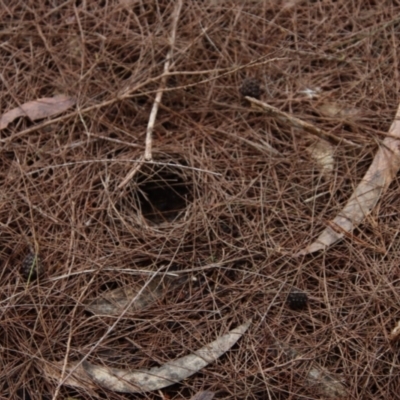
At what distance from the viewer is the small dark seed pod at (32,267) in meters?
3.08

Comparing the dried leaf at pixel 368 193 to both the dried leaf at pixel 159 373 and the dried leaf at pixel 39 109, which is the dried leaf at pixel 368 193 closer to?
the dried leaf at pixel 159 373

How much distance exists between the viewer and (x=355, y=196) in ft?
10.6

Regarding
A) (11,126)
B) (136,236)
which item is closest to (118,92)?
(11,126)

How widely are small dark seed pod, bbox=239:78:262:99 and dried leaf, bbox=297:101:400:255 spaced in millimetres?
700

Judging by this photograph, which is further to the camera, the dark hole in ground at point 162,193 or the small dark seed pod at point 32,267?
the dark hole in ground at point 162,193

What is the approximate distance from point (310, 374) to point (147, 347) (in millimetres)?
703

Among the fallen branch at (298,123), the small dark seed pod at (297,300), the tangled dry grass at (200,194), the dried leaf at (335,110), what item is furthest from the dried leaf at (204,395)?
the dried leaf at (335,110)

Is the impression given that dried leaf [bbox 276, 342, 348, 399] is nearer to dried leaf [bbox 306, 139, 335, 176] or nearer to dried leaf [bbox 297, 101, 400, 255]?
dried leaf [bbox 297, 101, 400, 255]

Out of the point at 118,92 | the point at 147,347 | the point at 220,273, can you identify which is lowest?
the point at 147,347

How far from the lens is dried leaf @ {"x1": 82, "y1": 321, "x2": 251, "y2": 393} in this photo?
2.88 m

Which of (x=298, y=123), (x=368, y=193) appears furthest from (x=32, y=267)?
(x=368, y=193)

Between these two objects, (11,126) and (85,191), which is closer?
(85,191)

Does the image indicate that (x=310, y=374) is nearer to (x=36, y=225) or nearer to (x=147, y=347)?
(x=147, y=347)

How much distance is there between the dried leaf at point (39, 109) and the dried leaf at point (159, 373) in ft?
4.47
